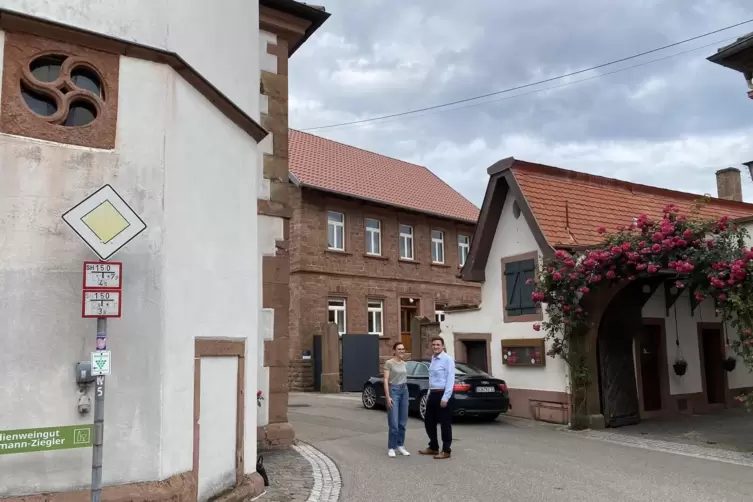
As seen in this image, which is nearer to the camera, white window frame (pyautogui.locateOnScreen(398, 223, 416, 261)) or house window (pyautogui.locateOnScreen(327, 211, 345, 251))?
house window (pyautogui.locateOnScreen(327, 211, 345, 251))

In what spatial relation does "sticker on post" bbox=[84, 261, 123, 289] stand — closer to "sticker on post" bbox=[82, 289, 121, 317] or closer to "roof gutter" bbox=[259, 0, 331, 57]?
"sticker on post" bbox=[82, 289, 121, 317]

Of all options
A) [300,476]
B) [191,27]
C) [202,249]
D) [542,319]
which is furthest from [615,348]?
[191,27]

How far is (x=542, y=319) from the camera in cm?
1433

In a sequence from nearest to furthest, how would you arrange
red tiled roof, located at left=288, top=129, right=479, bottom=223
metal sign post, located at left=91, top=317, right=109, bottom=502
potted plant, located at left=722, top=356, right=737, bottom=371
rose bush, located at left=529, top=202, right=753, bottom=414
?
metal sign post, located at left=91, top=317, right=109, bottom=502 < rose bush, located at left=529, top=202, right=753, bottom=414 < potted plant, located at left=722, top=356, right=737, bottom=371 < red tiled roof, located at left=288, top=129, right=479, bottom=223

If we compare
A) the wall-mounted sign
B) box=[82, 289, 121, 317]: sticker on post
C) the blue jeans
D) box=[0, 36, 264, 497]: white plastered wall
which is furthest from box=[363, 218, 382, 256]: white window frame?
box=[82, 289, 121, 317]: sticker on post

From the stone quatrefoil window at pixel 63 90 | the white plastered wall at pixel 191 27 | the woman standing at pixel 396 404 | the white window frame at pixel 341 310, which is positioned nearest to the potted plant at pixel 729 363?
the woman standing at pixel 396 404

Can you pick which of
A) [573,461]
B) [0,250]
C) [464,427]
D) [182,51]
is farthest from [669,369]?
[0,250]

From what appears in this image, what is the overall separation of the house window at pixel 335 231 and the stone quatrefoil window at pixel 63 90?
21.2 metres

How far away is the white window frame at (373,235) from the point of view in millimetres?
28950

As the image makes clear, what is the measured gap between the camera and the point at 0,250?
545 cm

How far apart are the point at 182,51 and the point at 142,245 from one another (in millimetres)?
1890

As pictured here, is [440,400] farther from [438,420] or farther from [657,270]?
[657,270]

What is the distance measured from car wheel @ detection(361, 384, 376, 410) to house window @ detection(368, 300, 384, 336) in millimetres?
10988

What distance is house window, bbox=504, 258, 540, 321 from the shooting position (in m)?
14.7
